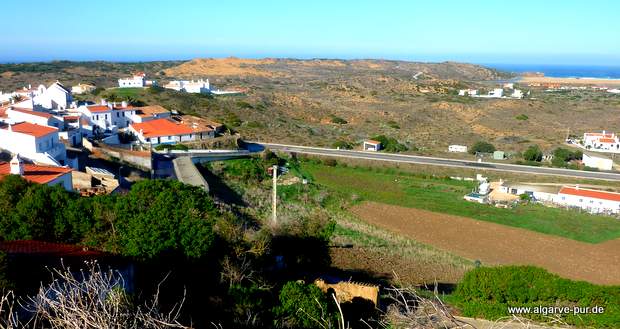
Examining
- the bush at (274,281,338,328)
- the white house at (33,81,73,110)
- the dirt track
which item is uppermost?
the white house at (33,81,73,110)

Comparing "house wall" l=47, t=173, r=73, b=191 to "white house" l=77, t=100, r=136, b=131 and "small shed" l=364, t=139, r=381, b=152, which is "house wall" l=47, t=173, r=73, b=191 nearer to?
"white house" l=77, t=100, r=136, b=131

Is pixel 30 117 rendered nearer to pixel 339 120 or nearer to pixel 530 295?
pixel 530 295

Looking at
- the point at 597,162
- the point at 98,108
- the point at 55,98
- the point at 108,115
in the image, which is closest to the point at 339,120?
the point at 597,162

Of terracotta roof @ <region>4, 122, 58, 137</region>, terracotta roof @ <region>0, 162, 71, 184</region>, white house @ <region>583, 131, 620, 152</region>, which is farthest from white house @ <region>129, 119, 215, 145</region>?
white house @ <region>583, 131, 620, 152</region>

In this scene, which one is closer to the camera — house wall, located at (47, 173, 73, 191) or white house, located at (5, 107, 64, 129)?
house wall, located at (47, 173, 73, 191)

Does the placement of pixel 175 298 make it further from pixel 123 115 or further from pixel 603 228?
pixel 123 115

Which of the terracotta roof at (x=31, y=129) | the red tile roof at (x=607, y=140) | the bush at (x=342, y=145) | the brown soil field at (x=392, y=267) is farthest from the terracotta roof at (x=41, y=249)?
the red tile roof at (x=607, y=140)

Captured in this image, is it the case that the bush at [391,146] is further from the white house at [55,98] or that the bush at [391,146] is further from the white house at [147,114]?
the white house at [55,98]
